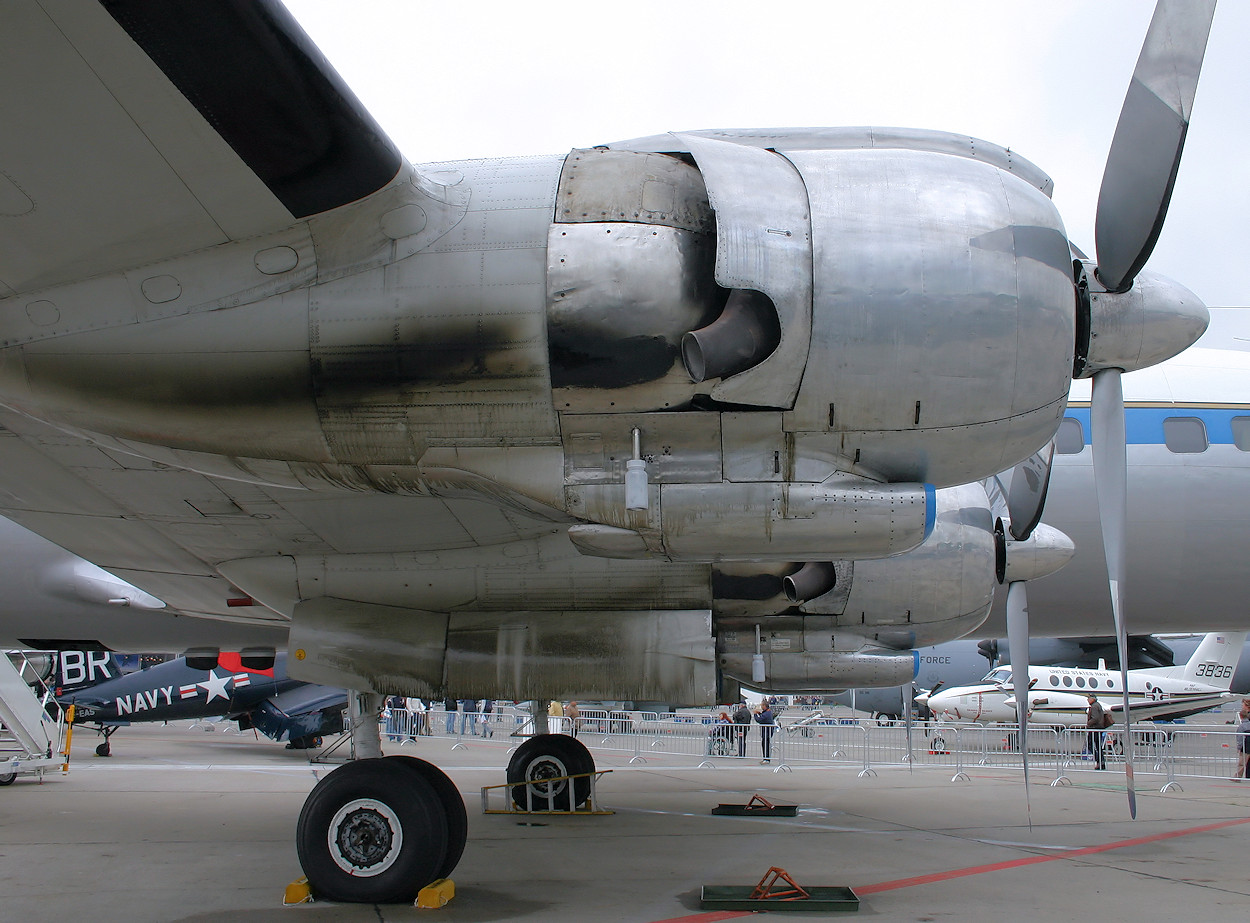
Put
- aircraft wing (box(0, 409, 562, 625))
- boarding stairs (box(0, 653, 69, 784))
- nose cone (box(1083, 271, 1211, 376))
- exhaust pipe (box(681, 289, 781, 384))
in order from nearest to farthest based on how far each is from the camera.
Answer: exhaust pipe (box(681, 289, 781, 384)) < nose cone (box(1083, 271, 1211, 376)) < aircraft wing (box(0, 409, 562, 625)) < boarding stairs (box(0, 653, 69, 784))

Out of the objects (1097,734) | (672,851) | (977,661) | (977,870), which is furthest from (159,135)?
(977,661)

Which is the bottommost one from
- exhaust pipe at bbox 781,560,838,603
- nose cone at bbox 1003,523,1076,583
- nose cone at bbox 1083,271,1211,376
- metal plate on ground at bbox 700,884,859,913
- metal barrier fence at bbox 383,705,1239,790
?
metal barrier fence at bbox 383,705,1239,790

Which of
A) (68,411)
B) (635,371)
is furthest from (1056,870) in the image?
(68,411)

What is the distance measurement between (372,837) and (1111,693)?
97.5 ft

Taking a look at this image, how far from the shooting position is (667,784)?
1494cm

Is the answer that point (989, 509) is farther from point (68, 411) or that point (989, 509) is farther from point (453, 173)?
point (68, 411)

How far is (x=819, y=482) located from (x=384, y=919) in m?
3.71

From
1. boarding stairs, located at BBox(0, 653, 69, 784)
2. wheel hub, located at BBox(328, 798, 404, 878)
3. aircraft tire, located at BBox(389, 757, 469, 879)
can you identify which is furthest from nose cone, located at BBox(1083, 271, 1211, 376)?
boarding stairs, located at BBox(0, 653, 69, 784)

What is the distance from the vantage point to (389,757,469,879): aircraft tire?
20.2ft

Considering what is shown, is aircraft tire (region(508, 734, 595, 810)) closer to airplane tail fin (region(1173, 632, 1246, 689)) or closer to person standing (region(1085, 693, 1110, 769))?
person standing (region(1085, 693, 1110, 769))

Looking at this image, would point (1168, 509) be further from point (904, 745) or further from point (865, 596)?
point (904, 745)

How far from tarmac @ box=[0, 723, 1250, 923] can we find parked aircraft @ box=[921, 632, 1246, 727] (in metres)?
14.8

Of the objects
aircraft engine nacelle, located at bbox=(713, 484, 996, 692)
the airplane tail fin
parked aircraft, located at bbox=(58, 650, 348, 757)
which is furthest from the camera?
the airplane tail fin

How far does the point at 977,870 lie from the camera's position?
7438 millimetres
